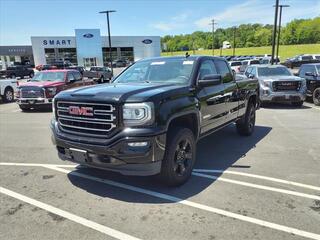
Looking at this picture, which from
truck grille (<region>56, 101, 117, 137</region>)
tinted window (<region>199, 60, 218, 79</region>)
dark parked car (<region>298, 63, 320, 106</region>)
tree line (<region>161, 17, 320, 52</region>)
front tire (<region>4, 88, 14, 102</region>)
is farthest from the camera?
tree line (<region>161, 17, 320, 52</region>)

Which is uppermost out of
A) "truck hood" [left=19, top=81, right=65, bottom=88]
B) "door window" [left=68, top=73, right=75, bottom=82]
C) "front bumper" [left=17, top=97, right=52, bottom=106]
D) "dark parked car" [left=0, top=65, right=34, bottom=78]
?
"door window" [left=68, top=73, right=75, bottom=82]

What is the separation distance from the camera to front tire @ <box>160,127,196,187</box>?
181 inches

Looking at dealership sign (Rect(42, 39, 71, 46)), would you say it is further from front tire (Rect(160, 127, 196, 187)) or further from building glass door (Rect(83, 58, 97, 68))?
front tire (Rect(160, 127, 196, 187))

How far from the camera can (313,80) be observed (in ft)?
46.6

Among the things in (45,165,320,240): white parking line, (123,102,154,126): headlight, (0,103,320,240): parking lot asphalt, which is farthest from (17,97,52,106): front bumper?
(123,102,154,126): headlight

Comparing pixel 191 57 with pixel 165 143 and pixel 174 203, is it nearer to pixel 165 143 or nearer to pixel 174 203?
pixel 165 143

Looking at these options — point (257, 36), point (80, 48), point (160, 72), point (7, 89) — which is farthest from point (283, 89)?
point (257, 36)

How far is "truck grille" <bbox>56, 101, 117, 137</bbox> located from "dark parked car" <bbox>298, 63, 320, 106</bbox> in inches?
473

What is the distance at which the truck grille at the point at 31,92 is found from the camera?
44.9 feet

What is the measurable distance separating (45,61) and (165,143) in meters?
62.1

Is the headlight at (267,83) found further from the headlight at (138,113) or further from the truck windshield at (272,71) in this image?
the headlight at (138,113)

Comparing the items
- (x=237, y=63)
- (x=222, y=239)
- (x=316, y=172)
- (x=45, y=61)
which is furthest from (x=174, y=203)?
(x=45, y=61)

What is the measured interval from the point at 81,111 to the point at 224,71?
3472mm

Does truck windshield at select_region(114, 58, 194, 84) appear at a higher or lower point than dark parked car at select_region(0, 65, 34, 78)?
higher
